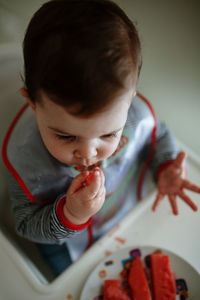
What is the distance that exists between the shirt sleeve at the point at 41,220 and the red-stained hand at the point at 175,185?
0.73ft

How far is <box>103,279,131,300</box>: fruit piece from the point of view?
1.67 feet


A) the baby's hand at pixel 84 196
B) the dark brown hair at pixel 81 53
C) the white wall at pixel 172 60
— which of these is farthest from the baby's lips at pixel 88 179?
the white wall at pixel 172 60

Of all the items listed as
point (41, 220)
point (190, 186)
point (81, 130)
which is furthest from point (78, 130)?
point (190, 186)

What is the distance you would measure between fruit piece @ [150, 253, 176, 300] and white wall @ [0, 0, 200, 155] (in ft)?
1.83

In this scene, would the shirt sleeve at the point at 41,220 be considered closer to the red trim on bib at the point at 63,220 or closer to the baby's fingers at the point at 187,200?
the red trim on bib at the point at 63,220

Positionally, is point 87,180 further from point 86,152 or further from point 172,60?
point 172,60

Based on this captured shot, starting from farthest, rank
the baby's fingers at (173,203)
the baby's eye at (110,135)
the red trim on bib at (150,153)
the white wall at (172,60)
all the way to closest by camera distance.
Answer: the white wall at (172,60), the red trim on bib at (150,153), the baby's fingers at (173,203), the baby's eye at (110,135)

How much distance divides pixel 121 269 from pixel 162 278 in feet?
0.28

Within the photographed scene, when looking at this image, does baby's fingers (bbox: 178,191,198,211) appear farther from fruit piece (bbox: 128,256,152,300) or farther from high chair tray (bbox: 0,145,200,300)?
fruit piece (bbox: 128,256,152,300)

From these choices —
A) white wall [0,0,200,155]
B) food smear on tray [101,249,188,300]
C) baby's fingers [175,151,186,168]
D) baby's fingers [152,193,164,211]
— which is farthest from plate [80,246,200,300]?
white wall [0,0,200,155]

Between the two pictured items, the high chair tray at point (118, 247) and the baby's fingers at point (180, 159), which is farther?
the baby's fingers at point (180, 159)

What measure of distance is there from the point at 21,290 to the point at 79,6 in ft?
1.74

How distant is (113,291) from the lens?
20.3 inches

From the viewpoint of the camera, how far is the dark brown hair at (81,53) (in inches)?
14.8
